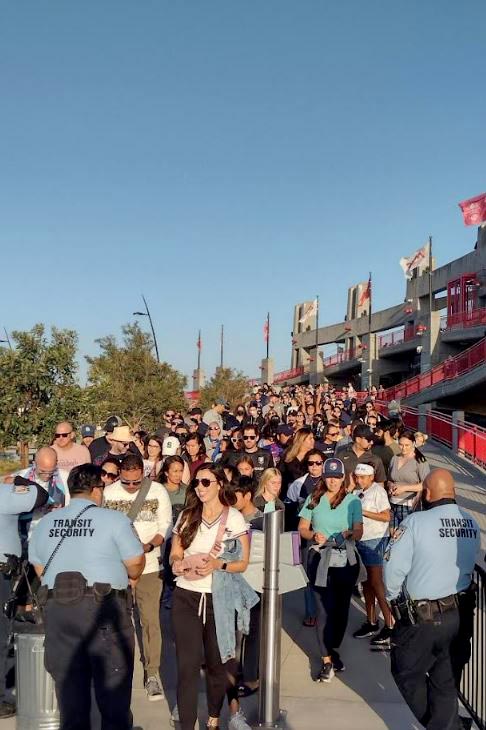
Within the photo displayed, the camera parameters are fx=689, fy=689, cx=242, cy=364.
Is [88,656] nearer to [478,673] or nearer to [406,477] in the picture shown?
[478,673]

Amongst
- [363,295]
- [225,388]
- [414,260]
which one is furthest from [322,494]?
[363,295]

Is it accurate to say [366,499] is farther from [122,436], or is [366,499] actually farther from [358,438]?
[122,436]

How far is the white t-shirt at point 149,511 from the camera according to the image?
5414 mm

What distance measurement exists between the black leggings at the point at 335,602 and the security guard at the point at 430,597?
161 centimetres

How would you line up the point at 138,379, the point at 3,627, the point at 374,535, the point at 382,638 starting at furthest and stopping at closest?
the point at 138,379 → the point at 374,535 → the point at 382,638 → the point at 3,627

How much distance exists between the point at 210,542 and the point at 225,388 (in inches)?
1329

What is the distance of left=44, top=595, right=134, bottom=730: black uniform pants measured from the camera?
387cm

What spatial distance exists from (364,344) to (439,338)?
1290 cm

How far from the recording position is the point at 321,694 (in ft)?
17.0

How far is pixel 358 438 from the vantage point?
25.5 feet

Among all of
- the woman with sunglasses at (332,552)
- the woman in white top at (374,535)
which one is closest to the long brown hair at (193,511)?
the woman with sunglasses at (332,552)

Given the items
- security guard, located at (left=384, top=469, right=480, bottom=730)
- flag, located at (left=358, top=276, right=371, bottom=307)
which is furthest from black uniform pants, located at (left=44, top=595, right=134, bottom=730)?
flag, located at (left=358, top=276, right=371, bottom=307)

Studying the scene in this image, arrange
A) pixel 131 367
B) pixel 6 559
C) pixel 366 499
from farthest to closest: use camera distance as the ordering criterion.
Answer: pixel 131 367, pixel 366 499, pixel 6 559

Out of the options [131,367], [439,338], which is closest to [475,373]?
[439,338]
